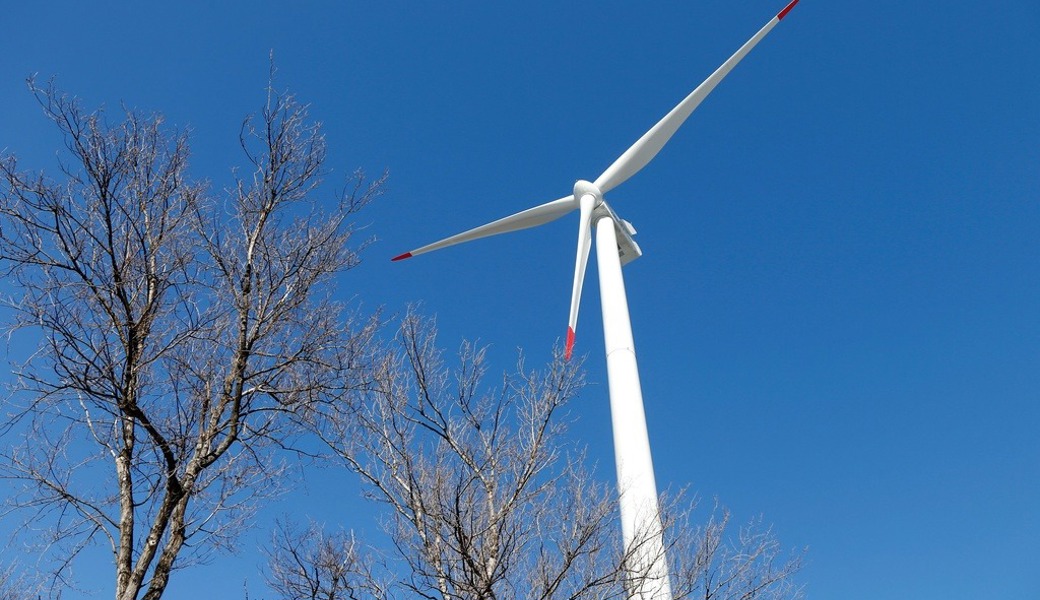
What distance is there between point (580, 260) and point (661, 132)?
4507 mm

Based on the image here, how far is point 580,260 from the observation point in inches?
621

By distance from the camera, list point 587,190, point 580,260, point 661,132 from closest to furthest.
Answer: point 580,260
point 587,190
point 661,132

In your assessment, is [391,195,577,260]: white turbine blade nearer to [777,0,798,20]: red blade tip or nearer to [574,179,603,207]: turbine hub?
[574,179,603,207]: turbine hub

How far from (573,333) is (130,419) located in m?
7.00

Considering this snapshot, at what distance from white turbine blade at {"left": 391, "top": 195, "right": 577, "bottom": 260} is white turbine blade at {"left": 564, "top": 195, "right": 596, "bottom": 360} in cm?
105

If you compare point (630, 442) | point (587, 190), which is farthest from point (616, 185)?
point (630, 442)

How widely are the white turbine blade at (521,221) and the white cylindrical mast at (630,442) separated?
4.50 feet

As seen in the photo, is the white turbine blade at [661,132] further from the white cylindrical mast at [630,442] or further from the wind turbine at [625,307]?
the white cylindrical mast at [630,442]

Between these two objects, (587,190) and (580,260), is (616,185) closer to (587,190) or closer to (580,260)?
(587,190)

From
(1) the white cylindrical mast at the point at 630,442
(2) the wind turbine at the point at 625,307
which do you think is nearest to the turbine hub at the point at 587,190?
(2) the wind turbine at the point at 625,307

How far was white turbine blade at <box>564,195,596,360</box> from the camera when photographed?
1296 centimetres

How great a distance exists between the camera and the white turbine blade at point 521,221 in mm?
18672

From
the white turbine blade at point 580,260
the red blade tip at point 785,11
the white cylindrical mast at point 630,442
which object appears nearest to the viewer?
the white cylindrical mast at point 630,442

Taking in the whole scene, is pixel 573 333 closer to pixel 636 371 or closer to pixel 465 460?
pixel 636 371
